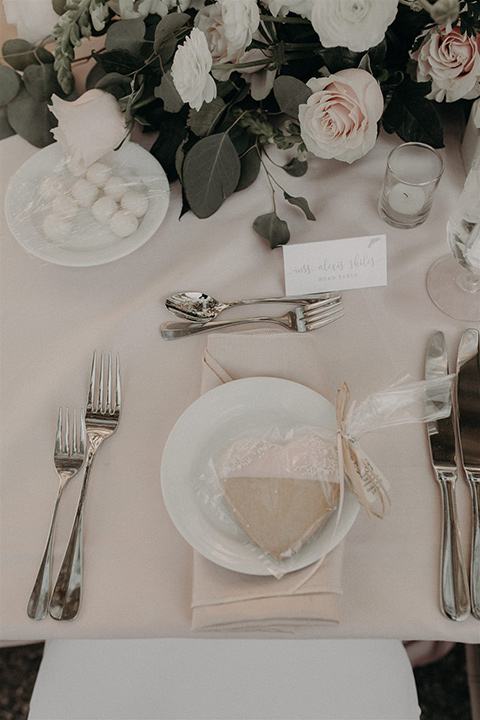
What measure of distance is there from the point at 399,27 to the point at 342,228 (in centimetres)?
28

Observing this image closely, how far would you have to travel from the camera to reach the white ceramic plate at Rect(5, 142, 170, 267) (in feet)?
2.63

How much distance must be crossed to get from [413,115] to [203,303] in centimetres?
A: 40

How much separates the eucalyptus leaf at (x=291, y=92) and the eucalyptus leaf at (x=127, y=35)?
217 mm

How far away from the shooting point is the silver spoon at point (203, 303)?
798 mm

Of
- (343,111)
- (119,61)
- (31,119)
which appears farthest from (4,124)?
(343,111)

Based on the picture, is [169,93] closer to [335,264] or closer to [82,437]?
[335,264]

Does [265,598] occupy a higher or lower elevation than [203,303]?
lower

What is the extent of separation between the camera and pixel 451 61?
2.37ft

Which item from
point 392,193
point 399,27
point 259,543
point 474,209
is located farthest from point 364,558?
point 399,27

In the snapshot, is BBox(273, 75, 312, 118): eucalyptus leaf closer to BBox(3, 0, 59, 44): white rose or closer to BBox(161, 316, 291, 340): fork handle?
BBox(161, 316, 291, 340): fork handle

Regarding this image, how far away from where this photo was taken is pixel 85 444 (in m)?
0.71

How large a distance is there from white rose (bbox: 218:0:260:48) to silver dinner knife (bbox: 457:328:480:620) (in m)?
0.46

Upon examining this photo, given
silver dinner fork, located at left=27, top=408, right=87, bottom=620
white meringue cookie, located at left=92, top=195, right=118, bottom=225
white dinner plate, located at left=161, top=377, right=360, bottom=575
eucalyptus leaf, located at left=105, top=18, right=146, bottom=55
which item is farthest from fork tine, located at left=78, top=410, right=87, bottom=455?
eucalyptus leaf, located at left=105, top=18, right=146, bottom=55

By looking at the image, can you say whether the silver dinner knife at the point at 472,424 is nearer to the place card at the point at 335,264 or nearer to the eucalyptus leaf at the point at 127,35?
the place card at the point at 335,264
